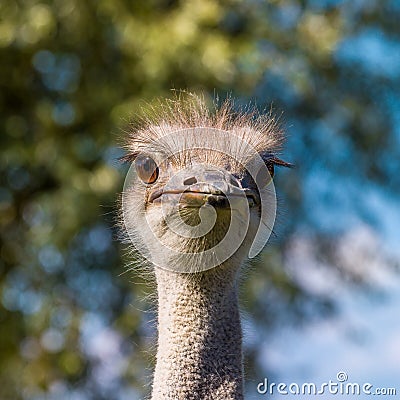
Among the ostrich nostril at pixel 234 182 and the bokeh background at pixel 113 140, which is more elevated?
the bokeh background at pixel 113 140

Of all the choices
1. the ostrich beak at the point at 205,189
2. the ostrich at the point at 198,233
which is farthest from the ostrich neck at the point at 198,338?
the ostrich beak at the point at 205,189

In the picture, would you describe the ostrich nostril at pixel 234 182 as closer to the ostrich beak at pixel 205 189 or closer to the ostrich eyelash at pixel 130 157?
the ostrich beak at pixel 205 189

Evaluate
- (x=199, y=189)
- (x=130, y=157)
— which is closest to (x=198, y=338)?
(x=199, y=189)

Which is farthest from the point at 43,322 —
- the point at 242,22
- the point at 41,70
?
the point at 242,22

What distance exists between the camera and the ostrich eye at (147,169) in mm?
2969

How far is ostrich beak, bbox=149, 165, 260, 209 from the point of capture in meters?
2.70

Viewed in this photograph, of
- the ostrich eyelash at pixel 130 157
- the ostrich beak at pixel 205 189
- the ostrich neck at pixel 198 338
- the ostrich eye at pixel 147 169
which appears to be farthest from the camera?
the ostrich eyelash at pixel 130 157

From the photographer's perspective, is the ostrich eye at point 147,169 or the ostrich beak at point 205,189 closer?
the ostrich beak at point 205,189

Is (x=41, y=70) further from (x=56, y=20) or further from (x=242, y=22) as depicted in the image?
(x=242, y=22)

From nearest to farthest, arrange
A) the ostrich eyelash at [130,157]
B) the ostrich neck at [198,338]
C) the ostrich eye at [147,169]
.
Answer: the ostrich neck at [198,338] → the ostrich eye at [147,169] → the ostrich eyelash at [130,157]

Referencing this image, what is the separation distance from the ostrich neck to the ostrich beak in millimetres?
226

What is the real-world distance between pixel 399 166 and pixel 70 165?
8.60 ft

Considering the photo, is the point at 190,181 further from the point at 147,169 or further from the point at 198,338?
the point at 198,338

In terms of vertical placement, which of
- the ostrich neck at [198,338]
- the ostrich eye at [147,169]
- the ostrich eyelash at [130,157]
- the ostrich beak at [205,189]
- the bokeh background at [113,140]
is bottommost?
the ostrich neck at [198,338]
